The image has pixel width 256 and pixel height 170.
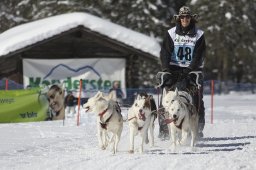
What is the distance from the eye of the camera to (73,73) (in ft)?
74.6

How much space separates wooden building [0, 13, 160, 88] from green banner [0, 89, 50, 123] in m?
Result: 6.58

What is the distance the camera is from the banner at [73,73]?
73.5ft

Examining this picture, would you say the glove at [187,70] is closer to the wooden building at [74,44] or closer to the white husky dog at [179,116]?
the white husky dog at [179,116]

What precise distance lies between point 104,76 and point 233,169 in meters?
16.3

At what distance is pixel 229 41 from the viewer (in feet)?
155

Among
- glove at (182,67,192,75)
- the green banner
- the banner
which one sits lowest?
the green banner

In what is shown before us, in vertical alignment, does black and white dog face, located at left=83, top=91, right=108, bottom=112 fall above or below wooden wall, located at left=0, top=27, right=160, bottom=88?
below

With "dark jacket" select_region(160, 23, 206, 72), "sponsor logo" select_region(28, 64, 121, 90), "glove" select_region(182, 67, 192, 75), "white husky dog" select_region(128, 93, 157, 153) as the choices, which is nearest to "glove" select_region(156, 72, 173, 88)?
"dark jacket" select_region(160, 23, 206, 72)

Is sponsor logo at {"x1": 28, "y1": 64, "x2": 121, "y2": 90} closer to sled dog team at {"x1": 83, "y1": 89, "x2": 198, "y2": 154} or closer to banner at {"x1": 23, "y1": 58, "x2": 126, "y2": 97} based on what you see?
banner at {"x1": 23, "y1": 58, "x2": 126, "y2": 97}

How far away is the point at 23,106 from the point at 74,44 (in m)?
8.66

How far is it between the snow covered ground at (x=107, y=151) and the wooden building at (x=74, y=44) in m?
8.80

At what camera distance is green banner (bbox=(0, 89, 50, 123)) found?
48.8 feet

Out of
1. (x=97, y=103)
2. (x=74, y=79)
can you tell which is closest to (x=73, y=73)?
(x=74, y=79)

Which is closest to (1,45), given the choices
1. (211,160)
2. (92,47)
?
(92,47)
